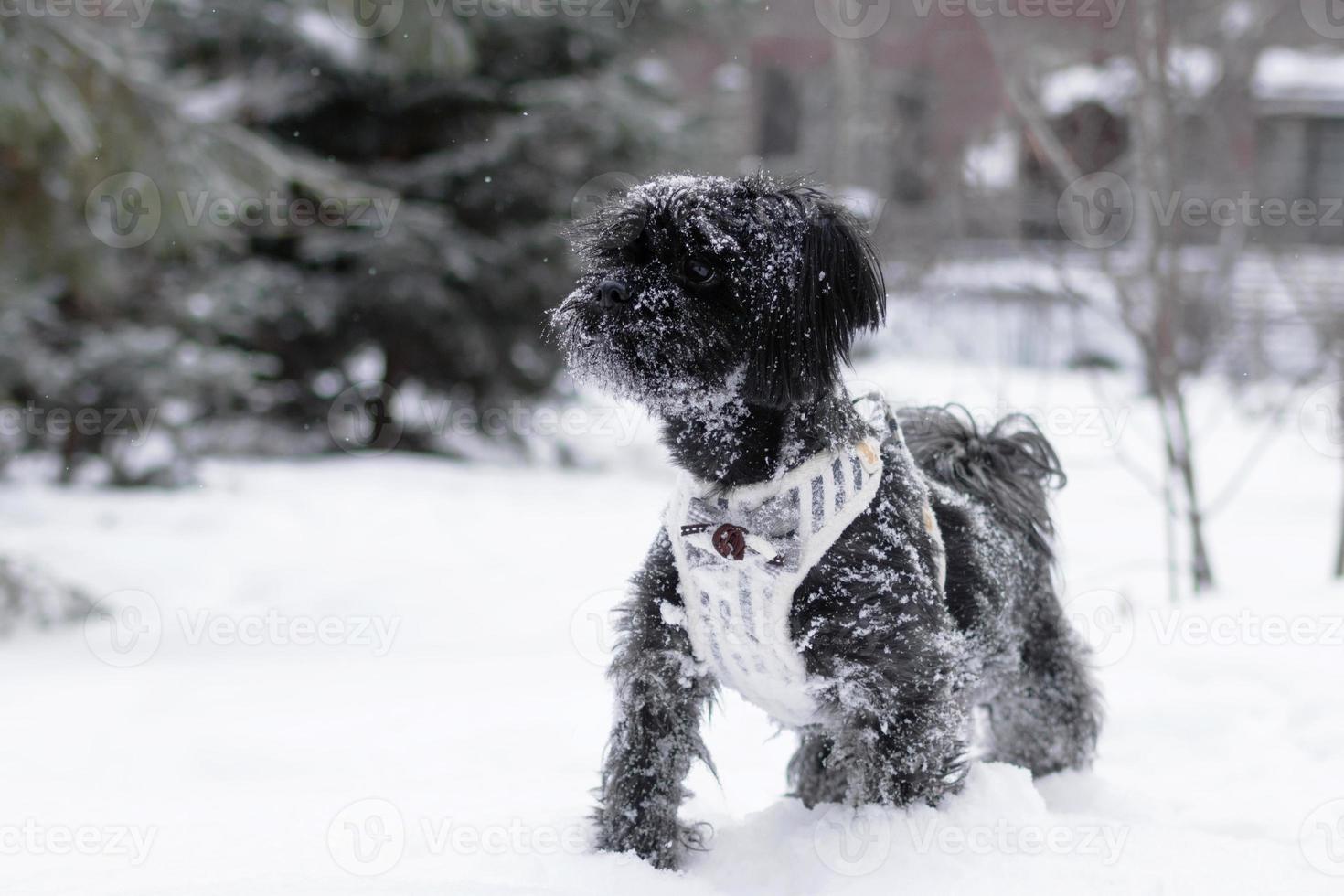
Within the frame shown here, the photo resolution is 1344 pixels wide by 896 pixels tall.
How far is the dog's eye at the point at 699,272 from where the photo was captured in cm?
226

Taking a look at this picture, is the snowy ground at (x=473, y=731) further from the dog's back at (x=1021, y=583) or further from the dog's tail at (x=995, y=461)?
the dog's tail at (x=995, y=461)

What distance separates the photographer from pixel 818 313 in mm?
2312

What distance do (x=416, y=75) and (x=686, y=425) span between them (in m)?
7.82

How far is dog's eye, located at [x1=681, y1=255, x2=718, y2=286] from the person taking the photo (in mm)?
2258

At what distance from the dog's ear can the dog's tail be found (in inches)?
27.0

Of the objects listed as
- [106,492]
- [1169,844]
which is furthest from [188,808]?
[106,492]

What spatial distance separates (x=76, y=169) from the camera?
5.11 m

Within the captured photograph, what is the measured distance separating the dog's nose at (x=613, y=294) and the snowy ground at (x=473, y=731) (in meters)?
1.21
